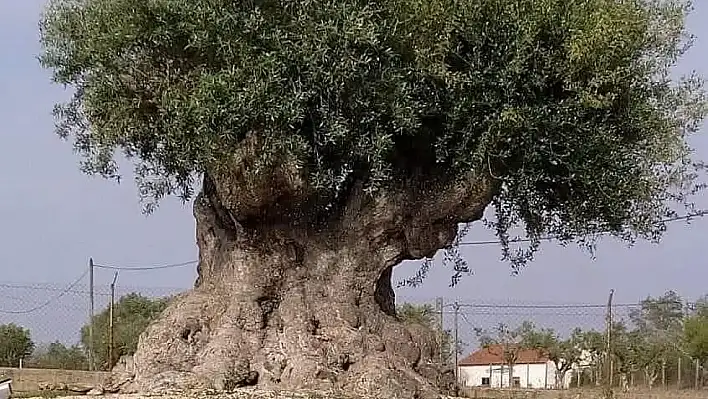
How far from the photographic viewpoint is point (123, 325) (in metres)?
30.0

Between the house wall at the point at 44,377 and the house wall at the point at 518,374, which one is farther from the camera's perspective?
the house wall at the point at 518,374

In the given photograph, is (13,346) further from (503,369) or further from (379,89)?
(379,89)

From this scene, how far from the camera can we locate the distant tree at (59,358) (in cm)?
2655

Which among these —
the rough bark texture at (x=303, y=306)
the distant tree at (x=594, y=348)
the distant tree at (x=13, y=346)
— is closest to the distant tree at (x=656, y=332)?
the distant tree at (x=594, y=348)

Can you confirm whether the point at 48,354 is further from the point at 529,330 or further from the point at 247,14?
the point at 247,14

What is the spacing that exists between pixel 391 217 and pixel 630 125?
3.54m

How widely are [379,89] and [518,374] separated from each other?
17674 mm

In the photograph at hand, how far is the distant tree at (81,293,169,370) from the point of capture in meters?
24.4

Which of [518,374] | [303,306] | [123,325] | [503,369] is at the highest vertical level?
[303,306]

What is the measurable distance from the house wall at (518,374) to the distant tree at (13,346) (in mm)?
10788

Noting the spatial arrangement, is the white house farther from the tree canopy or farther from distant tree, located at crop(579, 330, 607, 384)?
the tree canopy

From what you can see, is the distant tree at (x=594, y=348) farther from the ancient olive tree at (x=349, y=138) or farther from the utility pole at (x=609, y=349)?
the ancient olive tree at (x=349, y=138)

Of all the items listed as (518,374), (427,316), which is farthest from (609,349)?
(518,374)

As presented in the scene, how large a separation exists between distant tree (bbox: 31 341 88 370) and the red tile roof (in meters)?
9.14
